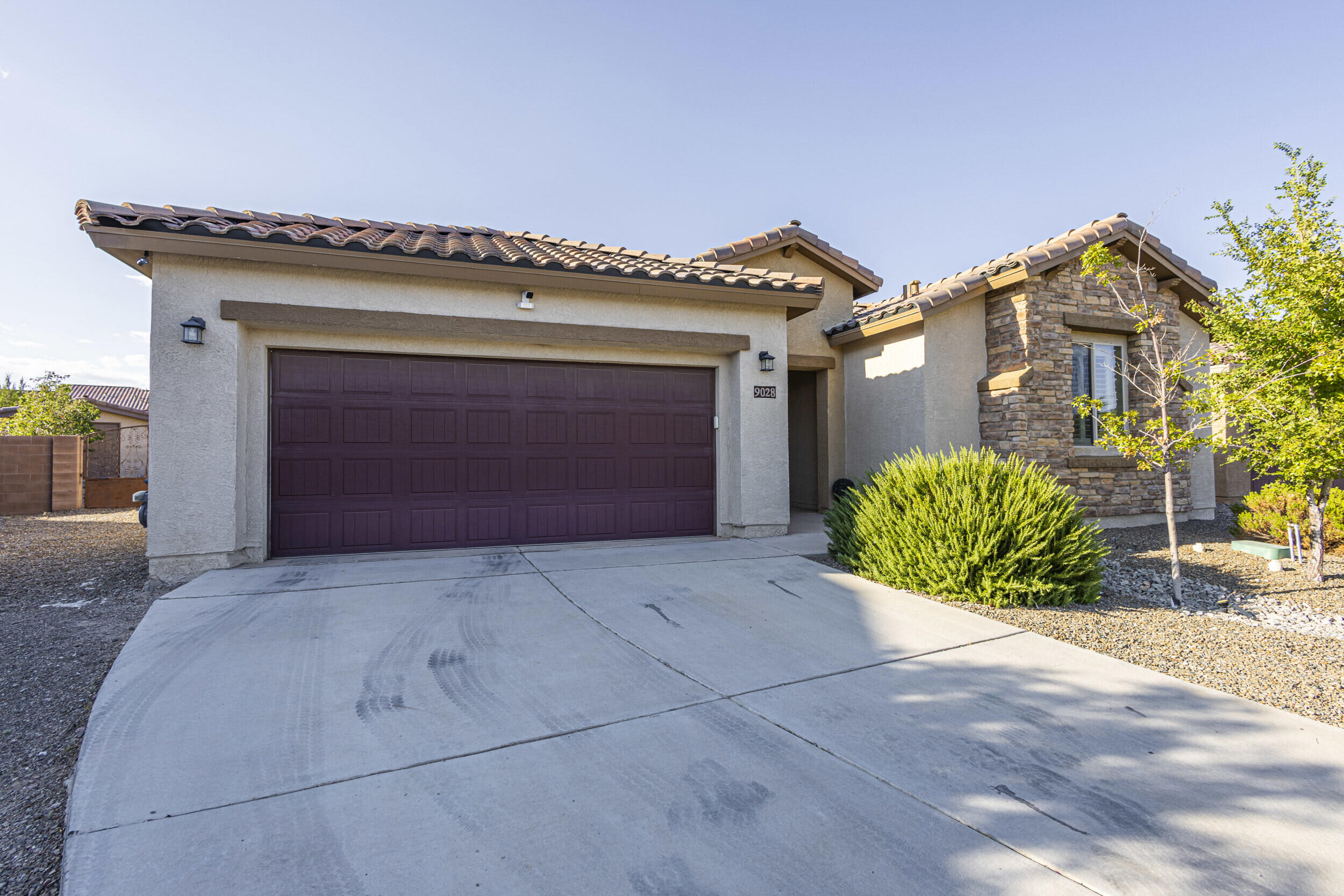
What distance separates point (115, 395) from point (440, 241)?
33305 mm

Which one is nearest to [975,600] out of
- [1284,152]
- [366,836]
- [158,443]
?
[366,836]

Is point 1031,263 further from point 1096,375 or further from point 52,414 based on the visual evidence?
point 52,414

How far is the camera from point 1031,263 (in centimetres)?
934

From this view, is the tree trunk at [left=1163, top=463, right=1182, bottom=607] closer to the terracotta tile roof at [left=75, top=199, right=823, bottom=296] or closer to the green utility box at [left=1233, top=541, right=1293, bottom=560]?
the green utility box at [left=1233, top=541, right=1293, bottom=560]

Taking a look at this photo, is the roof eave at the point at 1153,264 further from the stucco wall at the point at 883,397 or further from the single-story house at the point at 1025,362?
the stucco wall at the point at 883,397

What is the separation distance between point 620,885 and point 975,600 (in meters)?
4.44

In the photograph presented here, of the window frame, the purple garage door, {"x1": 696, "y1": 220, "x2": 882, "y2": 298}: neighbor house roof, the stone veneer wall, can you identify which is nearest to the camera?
the purple garage door

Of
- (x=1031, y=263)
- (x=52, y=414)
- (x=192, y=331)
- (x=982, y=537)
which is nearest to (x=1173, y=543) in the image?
(x=982, y=537)

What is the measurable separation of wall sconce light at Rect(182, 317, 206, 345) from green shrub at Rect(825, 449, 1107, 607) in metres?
7.13

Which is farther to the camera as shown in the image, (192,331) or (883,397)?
(883,397)

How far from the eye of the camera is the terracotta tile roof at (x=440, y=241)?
20.1ft

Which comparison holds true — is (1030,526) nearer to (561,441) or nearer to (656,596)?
(656,596)

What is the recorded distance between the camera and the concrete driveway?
211 cm

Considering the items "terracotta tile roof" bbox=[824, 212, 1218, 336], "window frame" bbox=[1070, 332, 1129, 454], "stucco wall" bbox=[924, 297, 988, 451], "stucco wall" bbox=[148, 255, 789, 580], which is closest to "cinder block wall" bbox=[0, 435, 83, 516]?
"stucco wall" bbox=[148, 255, 789, 580]
